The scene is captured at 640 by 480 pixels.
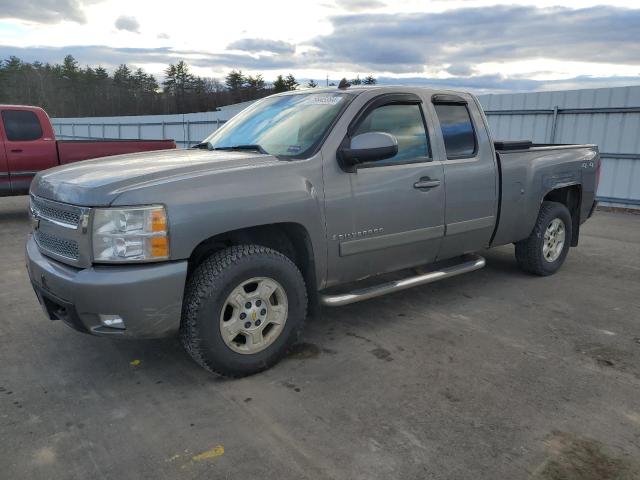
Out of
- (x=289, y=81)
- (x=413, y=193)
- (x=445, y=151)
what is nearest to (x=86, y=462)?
(x=413, y=193)

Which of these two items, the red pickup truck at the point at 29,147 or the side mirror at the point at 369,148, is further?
the red pickup truck at the point at 29,147

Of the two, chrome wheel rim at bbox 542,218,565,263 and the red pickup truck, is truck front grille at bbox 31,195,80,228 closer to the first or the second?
chrome wheel rim at bbox 542,218,565,263

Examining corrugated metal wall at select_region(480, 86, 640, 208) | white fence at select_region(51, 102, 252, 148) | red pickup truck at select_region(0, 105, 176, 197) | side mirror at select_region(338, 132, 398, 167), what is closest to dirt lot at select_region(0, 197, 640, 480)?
side mirror at select_region(338, 132, 398, 167)

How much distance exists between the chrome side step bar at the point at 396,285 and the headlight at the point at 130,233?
133cm

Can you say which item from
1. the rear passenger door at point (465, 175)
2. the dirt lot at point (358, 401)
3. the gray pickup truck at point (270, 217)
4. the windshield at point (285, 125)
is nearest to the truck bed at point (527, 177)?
the gray pickup truck at point (270, 217)

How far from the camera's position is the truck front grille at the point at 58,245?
312cm

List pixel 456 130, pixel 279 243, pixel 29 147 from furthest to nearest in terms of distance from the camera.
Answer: pixel 29 147
pixel 456 130
pixel 279 243

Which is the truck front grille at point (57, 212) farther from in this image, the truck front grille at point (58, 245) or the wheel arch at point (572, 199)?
the wheel arch at point (572, 199)

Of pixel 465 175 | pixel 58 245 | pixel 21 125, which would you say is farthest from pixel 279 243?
pixel 21 125

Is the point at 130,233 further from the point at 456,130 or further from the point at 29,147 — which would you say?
the point at 29,147

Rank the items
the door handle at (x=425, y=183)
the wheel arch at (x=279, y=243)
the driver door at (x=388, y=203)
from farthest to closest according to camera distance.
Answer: the door handle at (x=425, y=183)
the driver door at (x=388, y=203)
the wheel arch at (x=279, y=243)

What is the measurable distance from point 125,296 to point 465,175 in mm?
2959

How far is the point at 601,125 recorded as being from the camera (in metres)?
11.4

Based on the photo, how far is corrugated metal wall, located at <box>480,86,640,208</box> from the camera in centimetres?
1095
